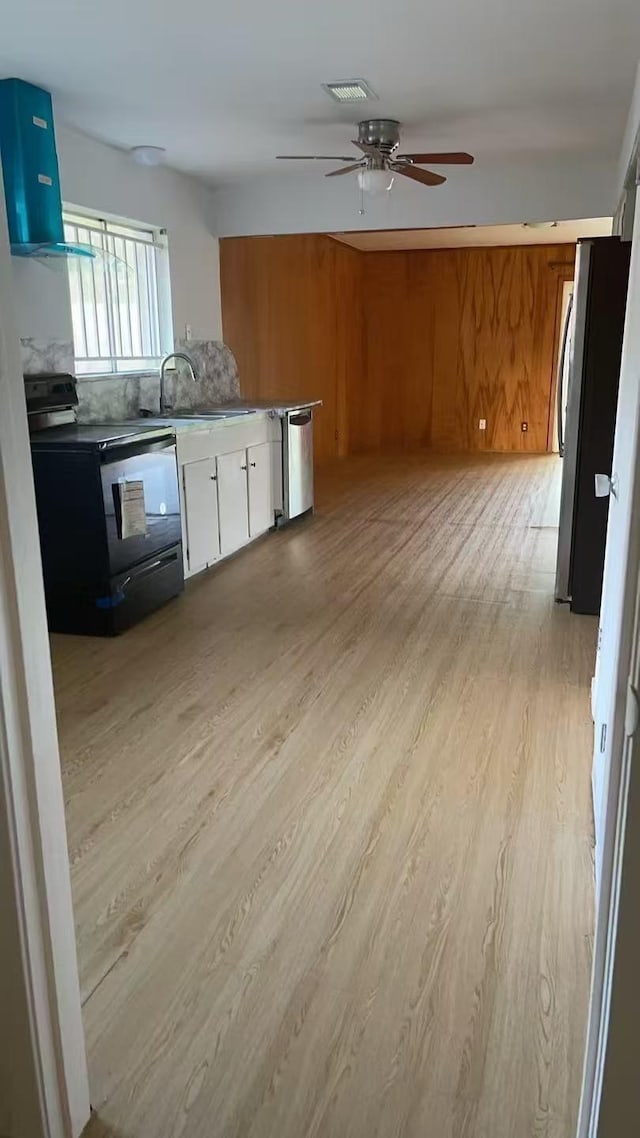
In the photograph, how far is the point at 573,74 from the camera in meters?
3.77

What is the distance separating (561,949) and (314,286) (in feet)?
25.1

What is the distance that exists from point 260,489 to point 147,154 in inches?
85.5

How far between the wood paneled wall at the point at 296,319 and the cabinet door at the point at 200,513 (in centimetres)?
248

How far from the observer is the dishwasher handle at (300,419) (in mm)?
6066

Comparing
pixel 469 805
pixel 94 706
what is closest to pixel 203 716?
pixel 94 706

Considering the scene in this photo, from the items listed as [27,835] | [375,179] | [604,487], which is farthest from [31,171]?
[27,835]

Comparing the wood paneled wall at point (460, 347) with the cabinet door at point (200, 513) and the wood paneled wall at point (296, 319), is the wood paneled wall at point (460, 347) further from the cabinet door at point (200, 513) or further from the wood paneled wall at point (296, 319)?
the cabinet door at point (200, 513)

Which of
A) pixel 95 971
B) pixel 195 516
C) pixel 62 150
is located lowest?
pixel 95 971

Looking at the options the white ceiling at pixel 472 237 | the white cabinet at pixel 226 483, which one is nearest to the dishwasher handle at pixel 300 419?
the white cabinet at pixel 226 483

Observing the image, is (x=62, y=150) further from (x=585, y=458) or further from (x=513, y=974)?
(x=513, y=974)

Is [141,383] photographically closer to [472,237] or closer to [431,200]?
[431,200]

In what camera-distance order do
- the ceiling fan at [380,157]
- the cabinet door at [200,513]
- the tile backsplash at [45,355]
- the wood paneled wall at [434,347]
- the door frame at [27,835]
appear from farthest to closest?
1. the wood paneled wall at [434,347]
2. the cabinet door at [200,513]
3. the ceiling fan at [380,157]
4. the tile backsplash at [45,355]
5. the door frame at [27,835]

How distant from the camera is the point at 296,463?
20.4ft

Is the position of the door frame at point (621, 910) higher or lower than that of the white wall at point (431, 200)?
lower
